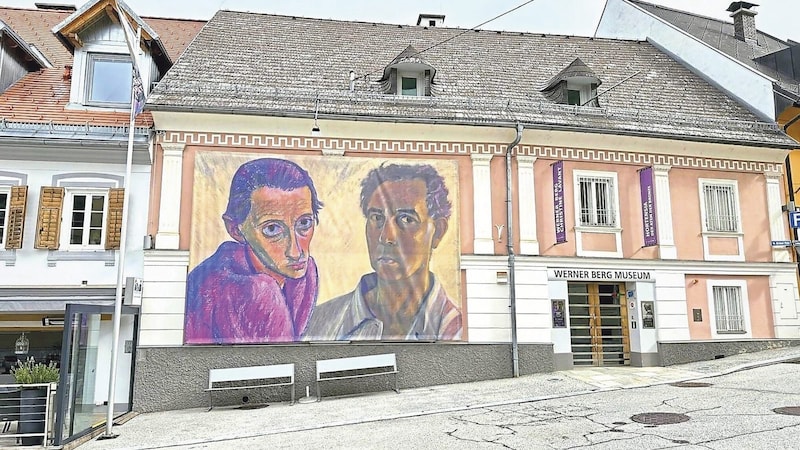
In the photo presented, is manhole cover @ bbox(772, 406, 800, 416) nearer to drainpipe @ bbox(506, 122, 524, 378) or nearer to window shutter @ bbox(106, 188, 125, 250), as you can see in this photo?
drainpipe @ bbox(506, 122, 524, 378)

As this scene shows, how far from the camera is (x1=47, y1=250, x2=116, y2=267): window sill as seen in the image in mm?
Answer: 13125

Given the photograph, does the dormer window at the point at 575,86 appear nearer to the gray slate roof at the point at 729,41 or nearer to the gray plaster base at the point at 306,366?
the gray slate roof at the point at 729,41

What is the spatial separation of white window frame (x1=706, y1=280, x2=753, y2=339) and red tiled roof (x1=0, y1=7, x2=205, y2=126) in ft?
46.2

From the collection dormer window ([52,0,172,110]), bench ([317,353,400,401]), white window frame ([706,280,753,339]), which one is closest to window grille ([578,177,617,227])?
white window frame ([706,280,753,339])

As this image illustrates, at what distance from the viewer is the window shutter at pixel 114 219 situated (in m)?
13.2


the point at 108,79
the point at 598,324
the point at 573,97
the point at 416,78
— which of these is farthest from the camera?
the point at 573,97

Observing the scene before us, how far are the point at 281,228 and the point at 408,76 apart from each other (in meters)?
5.19

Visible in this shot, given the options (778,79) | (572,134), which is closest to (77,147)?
(572,134)

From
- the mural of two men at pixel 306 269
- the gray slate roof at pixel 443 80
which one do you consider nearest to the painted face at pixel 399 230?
the mural of two men at pixel 306 269

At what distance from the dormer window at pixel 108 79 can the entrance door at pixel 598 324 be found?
11.6 m

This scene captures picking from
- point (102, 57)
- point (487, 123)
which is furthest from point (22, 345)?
point (487, 123)

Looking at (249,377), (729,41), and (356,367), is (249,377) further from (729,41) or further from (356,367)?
(729,41)

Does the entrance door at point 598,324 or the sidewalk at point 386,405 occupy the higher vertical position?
the entrance door at point 598,324

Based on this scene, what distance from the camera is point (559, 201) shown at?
15008 millimetres
